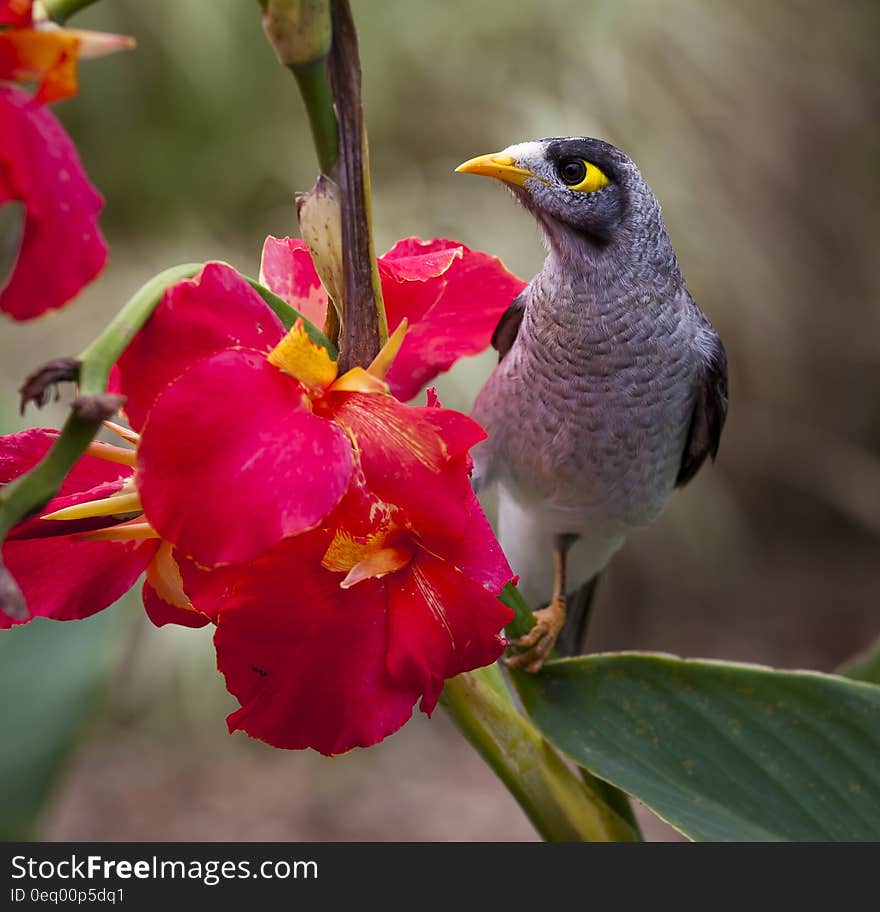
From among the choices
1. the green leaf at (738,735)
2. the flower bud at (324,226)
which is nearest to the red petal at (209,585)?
the flower bud at (324,226)

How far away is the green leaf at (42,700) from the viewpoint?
90 centimetres

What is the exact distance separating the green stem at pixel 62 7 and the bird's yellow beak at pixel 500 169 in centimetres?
38

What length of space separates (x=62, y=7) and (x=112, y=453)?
144 mm

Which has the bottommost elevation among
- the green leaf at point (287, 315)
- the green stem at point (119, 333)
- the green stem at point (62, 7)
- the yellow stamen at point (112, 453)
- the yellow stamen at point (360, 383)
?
the yellow stamen at point (112, 453)

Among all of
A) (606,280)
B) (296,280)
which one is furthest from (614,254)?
(296,280)

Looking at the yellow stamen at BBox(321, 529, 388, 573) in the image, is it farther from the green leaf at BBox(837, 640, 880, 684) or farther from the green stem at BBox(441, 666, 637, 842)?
the green leaf at BBox(837, 640, 880, 684)

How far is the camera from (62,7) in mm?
321

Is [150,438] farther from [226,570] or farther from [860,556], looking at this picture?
[860,556]

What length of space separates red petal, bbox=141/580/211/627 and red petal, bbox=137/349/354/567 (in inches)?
3.9

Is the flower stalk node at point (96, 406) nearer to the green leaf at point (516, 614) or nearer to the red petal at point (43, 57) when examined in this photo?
the red petal at point (43, 57)

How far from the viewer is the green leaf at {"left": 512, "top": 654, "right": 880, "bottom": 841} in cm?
57

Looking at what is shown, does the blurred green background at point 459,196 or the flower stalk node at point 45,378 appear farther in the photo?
the blurred green background at point 459,196
